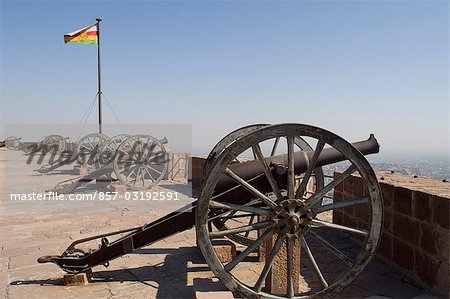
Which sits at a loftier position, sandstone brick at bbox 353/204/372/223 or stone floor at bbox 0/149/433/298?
sandstone brick at bbox 353/204/372/223

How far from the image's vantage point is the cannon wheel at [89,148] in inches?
580

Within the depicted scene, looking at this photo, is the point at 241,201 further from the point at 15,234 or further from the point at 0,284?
the point at 15,234

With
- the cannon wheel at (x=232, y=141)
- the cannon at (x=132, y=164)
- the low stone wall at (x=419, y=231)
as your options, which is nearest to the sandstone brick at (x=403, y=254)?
the low stone wall at (x=419, y=231)

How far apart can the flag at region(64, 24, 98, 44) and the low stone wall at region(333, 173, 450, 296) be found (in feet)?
51.2

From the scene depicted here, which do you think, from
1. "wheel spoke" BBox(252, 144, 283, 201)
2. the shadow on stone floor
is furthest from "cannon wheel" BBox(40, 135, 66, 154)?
"wheel spoke" BBox(252, 144, 283, 201)

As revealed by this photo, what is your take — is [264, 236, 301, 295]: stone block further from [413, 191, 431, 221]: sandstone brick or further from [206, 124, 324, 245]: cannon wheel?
[413, 191, 431, 221]: sandstone brick

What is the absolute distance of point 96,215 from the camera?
770 cm

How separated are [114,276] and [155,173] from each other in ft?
30.1

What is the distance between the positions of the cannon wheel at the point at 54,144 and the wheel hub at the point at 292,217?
2056cm

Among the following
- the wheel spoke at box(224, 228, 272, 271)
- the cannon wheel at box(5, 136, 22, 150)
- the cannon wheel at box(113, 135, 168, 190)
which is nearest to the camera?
the wheel spoke at box(224, 228, 272, 271)

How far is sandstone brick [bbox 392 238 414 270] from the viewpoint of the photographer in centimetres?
434

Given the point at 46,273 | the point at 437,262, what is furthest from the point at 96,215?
the point at 437,262

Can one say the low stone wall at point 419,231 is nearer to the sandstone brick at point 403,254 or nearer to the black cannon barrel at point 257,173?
the sandstone brick at point 403,254

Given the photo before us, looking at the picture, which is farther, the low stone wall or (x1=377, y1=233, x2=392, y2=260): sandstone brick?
(x1=377, y1=233, x2=392, y2=260): sandstone brick
